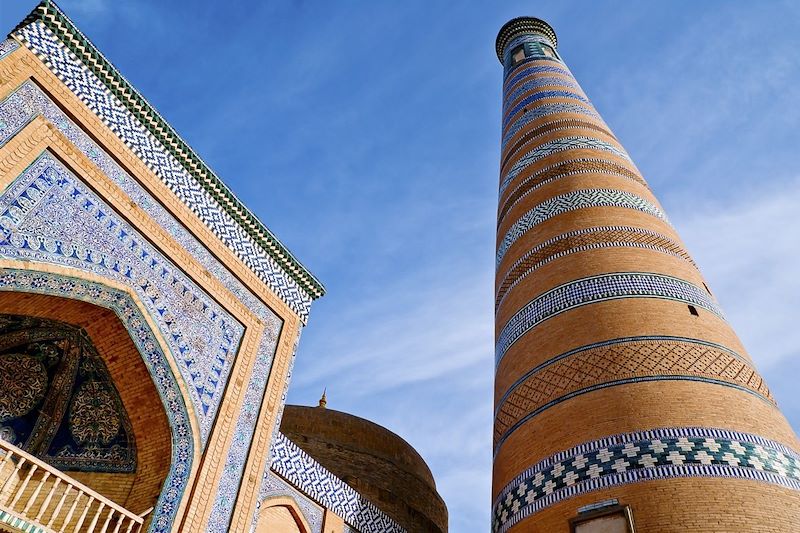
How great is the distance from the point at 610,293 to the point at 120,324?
8.18 ft

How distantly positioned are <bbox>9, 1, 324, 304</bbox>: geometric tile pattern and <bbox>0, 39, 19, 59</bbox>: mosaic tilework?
1.9 inches

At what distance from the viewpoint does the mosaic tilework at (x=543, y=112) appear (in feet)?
19.5

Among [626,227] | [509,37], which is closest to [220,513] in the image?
[626,227]

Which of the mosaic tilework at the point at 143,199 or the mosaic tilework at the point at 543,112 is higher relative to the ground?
the mosaic tilework at the point at 543,112

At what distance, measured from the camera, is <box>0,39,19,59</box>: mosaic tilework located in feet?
8.29

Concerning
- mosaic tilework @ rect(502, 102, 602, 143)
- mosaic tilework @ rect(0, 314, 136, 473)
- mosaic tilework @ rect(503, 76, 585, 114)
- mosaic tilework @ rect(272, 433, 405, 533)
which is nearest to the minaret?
mosaic tilework @ rect(502, 102, 602, 143)

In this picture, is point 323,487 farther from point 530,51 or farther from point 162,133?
point 530,51

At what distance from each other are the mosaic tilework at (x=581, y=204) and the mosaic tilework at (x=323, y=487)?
1991 millimetres


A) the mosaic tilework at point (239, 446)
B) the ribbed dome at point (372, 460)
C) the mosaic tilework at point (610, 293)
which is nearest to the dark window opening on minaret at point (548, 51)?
the ribbed dome at point (372, 460)

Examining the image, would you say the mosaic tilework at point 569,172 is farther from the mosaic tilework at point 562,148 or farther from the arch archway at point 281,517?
the arch archway at point 281,517

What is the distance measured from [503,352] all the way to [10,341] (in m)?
2.63

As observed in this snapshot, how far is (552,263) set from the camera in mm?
4230

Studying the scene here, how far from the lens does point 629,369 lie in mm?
3260

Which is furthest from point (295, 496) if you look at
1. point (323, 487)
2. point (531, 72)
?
point (531, 72)
